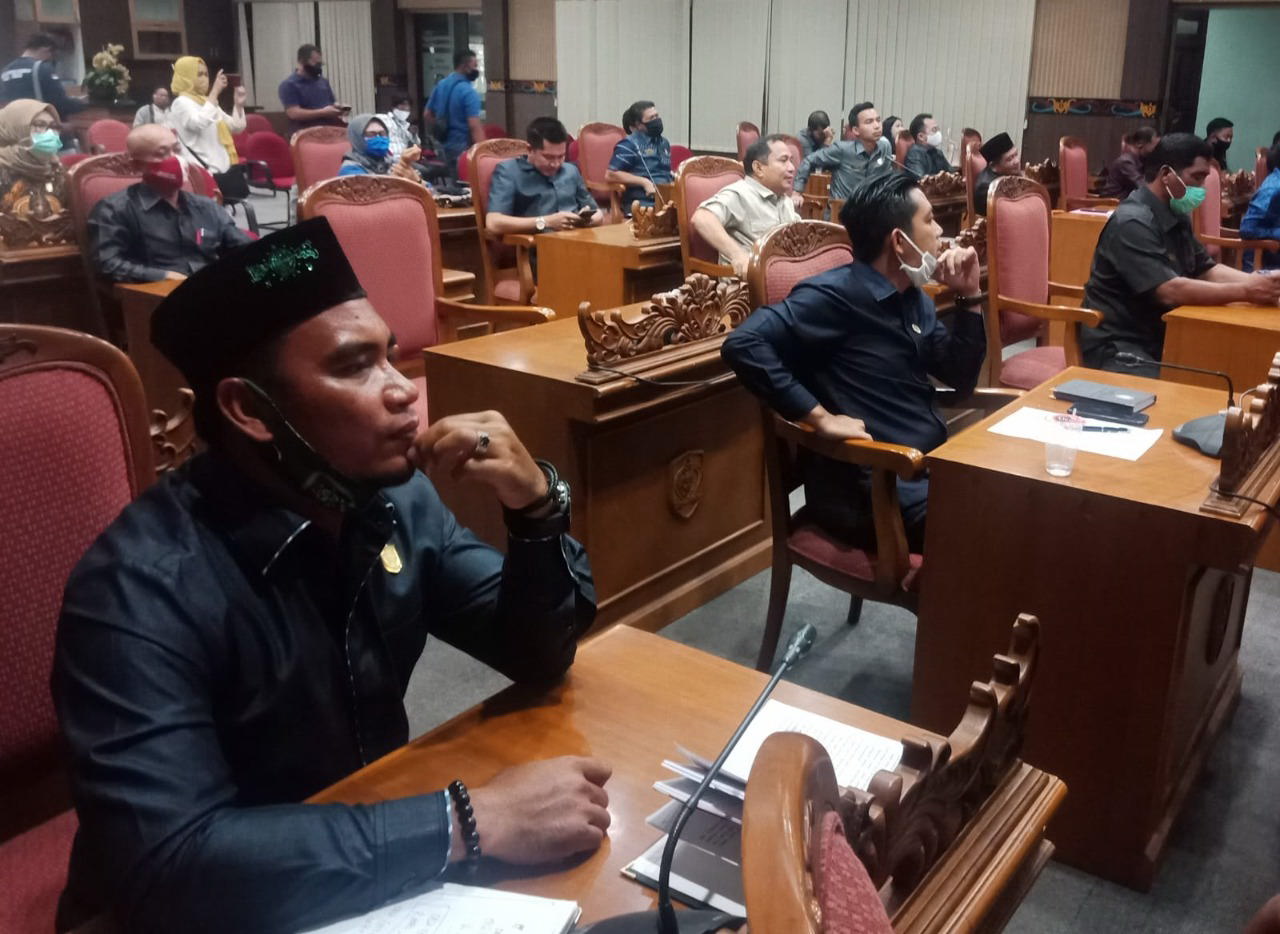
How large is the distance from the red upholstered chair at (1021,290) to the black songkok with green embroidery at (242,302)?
9.30 feet

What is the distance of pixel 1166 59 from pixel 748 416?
7.02 metres

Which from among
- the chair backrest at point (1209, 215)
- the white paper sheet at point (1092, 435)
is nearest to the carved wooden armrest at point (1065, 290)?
the chair backrest at point (1209, 215)

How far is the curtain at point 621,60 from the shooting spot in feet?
33.7

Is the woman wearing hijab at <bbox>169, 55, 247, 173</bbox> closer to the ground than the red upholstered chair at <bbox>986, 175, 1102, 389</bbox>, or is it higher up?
higher up

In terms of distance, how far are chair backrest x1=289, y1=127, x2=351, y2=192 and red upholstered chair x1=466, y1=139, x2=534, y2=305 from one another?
45.8 inches

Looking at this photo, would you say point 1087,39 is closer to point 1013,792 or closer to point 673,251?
point 673,251

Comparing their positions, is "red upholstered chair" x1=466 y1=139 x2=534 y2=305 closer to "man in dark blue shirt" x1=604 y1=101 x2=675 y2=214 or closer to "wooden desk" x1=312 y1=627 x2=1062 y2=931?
"man in dark blue shirt" x1=604 y1=101 x2=675 y2=214

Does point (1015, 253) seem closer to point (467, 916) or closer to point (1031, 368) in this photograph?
point (1031, 368)

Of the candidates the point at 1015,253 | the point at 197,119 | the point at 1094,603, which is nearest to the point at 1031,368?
the point at 1015,253

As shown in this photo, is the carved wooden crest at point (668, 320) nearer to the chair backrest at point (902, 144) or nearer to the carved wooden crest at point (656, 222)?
the carved wooden crest at point (656, 222)

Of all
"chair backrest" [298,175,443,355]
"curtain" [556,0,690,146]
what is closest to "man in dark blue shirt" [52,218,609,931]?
"chair backrest" [298,175,443,355]

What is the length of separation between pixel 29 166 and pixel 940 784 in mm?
3989

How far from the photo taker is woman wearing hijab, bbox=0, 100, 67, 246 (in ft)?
12.7

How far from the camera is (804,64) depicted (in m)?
9.72
